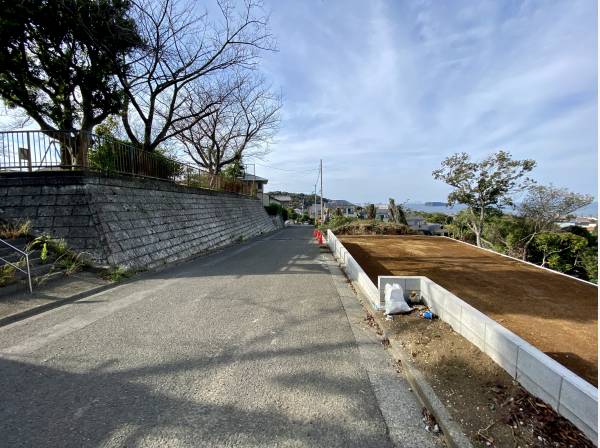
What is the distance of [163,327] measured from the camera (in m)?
3.70

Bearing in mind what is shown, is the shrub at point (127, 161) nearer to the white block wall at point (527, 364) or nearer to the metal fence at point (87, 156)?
the metal fence at point (87, 156)

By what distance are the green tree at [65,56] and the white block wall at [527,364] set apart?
35.9 feet

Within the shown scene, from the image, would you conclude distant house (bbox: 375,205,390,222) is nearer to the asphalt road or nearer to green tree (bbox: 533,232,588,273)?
green tree (bbox: 533,232,588,273)

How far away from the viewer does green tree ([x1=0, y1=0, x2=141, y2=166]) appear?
27.8 ft

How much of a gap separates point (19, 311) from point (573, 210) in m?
20.4

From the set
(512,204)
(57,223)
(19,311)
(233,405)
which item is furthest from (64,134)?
(512,204)

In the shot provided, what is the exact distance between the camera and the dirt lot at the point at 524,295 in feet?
10.1

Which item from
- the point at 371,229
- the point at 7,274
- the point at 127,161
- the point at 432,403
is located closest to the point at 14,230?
the point at 7,274

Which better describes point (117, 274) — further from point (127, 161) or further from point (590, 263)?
point (590, 263)

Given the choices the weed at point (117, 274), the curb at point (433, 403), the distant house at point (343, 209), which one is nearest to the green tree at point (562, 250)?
the curb at point (433, 403)

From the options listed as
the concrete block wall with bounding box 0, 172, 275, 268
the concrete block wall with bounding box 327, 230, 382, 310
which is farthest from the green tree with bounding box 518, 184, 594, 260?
the concrete block wall with bounding box 0, 172, 275, 268

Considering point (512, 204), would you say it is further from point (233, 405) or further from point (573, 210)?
point (233, 405)

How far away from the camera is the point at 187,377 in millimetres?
2605

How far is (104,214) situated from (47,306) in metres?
2.74
